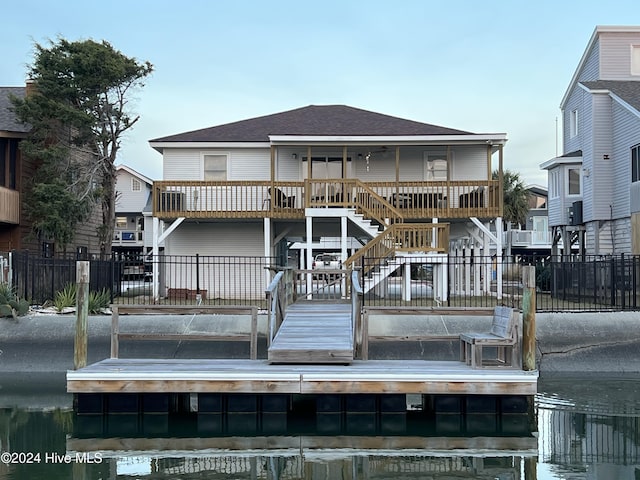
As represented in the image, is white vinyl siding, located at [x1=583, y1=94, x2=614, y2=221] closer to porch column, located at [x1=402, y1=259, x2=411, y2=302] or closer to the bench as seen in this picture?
porch column, located at [x1=402, y1=259, x2=411, y2=302]

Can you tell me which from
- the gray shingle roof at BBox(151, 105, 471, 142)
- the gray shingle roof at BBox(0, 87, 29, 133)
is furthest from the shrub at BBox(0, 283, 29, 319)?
the gray shingle roof at BBox(0, 87, 29, 133)

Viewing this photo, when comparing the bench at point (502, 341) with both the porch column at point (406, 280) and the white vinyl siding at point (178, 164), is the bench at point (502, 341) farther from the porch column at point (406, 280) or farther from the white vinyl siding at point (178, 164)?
the white vinyl siding at point (178, 164)

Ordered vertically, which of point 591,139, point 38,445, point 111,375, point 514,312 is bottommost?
point 38,445

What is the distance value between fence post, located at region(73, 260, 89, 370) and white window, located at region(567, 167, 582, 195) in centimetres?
2573

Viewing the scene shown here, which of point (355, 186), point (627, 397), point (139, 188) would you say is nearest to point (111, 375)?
point (627, 397)

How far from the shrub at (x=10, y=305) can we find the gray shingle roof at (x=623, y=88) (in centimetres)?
2223

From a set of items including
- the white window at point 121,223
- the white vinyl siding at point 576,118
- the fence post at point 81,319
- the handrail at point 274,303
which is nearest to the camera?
the fence post at point 81,319

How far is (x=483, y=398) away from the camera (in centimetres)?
1290

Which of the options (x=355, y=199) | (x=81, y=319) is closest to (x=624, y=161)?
(x=355, y=199)

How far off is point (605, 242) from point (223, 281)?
1573 cm

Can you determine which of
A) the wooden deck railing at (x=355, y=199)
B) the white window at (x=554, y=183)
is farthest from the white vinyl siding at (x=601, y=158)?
the wooden deck railing at (x=355, y=199)

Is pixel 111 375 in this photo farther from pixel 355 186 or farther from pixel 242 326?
pixel 355 186

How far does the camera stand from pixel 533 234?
58.5 metres

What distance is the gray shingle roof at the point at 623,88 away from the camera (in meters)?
28.7
